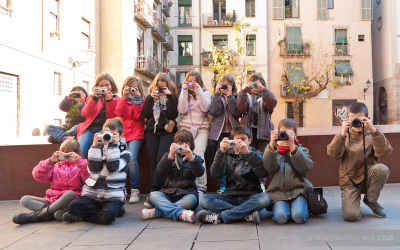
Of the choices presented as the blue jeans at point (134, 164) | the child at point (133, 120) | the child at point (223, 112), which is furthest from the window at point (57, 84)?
the child at point (223, 112)

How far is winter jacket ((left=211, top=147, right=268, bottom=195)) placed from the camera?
4.20m

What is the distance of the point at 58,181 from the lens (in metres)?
4.65

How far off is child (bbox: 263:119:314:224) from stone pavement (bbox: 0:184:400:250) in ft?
0.44

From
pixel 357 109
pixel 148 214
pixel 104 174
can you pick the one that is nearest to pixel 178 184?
pixel 148 214

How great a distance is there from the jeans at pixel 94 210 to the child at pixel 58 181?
22 centimetres

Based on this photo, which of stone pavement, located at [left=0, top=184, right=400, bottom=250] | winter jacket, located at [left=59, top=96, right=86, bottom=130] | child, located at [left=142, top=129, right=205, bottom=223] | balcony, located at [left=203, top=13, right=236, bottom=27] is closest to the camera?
stone pavement, located at [left=0, top=184, right=400, bottom=250]

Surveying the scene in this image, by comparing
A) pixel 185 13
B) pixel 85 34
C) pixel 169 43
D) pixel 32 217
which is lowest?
pixel 32 217

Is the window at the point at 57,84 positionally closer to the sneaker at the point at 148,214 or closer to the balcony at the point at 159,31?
the balcony at the point at 159,31

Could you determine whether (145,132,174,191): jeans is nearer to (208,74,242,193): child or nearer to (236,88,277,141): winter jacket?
(208,74,242,193): child

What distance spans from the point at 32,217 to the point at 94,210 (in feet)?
Answer: 2.50

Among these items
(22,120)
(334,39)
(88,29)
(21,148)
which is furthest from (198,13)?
(21,148)

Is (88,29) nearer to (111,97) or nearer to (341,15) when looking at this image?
(111,97)

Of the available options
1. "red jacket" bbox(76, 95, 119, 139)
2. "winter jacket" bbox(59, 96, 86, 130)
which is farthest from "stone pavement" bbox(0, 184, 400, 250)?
"winter jacket" bbox(59, 96, 86, 130)

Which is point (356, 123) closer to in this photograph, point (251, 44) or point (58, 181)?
point (58, 181)
